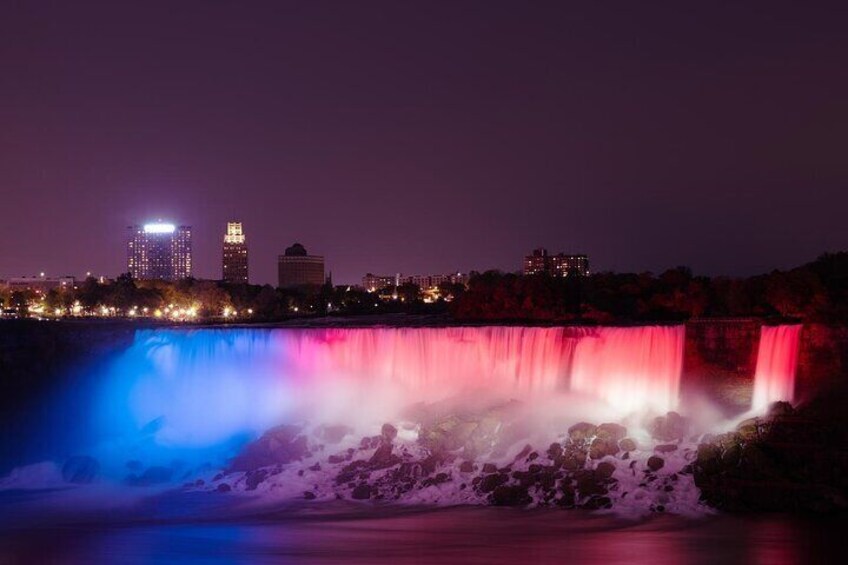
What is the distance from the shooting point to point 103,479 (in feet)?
121

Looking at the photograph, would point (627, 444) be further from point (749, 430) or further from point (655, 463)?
point (749, 430)

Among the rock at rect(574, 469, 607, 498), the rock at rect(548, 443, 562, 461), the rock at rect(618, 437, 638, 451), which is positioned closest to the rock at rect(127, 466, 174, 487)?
the rock at rect(548, 443, 562, 461)

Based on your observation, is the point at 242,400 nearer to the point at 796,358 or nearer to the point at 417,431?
the point at 417,431

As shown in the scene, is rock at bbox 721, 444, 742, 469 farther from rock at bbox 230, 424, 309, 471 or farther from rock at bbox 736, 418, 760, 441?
rock at bbox 230, 424, 309, 471

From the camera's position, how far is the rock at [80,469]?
36938 millimetres

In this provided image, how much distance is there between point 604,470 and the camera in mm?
30516

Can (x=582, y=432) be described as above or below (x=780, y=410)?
below

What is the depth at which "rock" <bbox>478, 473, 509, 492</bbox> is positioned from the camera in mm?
30906

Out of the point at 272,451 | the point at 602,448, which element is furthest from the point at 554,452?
the point at 272,451

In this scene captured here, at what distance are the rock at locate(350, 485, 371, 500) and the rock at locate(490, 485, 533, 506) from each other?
3893 mm

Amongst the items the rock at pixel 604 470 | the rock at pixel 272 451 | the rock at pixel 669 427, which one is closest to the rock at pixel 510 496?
the rock at pixel 604 470

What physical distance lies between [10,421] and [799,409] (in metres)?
30.4

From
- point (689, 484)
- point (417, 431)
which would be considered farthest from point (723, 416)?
point (417, 431)

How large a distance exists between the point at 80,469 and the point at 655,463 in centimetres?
2042
